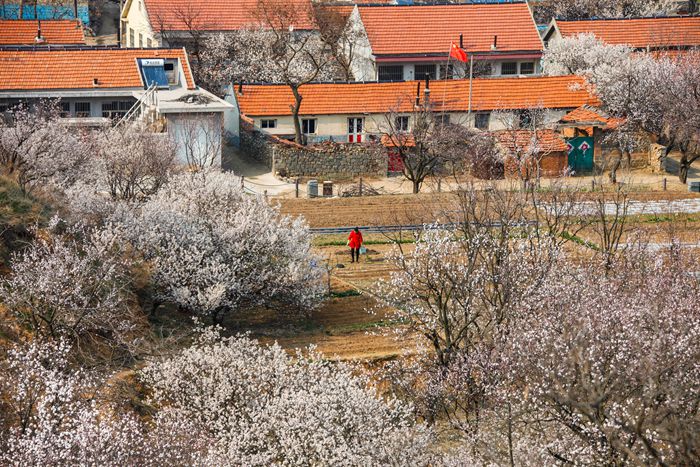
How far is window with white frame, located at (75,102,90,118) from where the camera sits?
58281 millimetres

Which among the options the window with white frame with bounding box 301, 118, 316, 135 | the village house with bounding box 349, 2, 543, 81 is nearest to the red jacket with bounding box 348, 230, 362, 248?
the window with white frame with bounding box 301, 118, 316, 135

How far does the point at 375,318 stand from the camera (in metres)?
37.3

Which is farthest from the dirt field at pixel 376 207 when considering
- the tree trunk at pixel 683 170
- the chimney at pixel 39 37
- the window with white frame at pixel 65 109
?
the chimney at pixel 39 37

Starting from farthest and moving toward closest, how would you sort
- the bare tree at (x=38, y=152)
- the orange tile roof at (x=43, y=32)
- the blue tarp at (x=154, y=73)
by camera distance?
the orange tile roof at (x=43, y=32), the blue tarp at (x=154, y=73), the bare tree at (x=38, y=152)

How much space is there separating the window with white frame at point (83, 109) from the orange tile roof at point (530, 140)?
18.0 metres

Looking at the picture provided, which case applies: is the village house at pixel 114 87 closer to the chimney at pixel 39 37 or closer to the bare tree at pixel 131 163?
the chimney at pixel 39 37

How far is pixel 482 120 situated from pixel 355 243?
61.7ft

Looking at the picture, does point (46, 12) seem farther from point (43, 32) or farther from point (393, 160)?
point (393, 160)

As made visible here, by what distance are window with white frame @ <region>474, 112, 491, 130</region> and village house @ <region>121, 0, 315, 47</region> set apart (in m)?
14.1

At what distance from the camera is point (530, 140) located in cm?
5431

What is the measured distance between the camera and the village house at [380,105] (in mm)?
58281

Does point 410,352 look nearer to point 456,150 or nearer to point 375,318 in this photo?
point 375,318

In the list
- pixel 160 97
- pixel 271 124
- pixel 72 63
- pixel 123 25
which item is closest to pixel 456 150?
pixel 271 124

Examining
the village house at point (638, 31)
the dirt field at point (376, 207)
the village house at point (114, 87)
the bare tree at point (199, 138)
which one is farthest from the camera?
the village house at point (638, 31)
